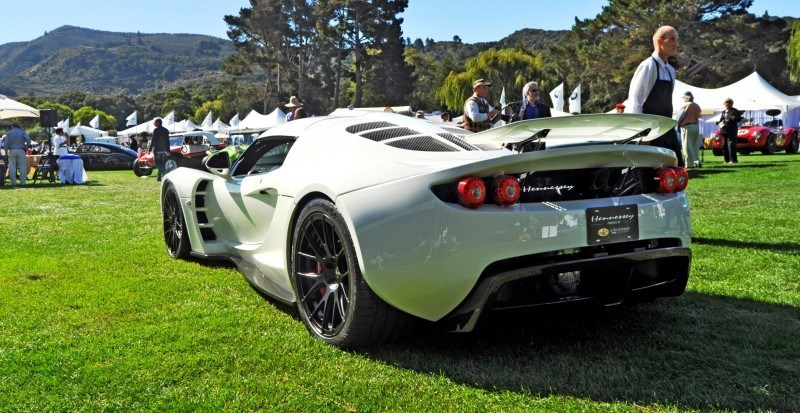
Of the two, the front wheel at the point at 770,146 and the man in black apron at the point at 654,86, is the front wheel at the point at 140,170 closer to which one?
the man in black apron at the point at 654,86

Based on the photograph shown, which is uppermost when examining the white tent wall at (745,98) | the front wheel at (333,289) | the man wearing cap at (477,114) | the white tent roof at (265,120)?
the white tent roof at (265,120)

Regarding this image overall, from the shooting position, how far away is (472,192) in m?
2.60

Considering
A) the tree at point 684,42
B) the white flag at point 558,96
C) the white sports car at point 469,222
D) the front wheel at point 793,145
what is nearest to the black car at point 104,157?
the white flag at point 558,96

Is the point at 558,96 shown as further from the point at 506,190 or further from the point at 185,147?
the point at 506,190

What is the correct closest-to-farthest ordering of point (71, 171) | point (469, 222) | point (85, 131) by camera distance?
point (469, 222) < point (71, 171) < point (85, 131)

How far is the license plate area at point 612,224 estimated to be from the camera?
9.04 feet

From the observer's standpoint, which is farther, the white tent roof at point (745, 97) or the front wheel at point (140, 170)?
the white tent roof at point (745, 97)

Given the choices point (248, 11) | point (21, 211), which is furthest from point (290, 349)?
point (248, 11)

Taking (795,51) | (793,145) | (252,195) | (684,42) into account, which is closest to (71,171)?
(252,195)

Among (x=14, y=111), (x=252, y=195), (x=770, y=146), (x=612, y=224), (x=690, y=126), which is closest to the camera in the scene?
(x=612, y=224)

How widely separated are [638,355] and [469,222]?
1.01 meters

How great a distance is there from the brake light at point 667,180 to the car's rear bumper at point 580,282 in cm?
30

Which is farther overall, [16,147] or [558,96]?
[558,96]

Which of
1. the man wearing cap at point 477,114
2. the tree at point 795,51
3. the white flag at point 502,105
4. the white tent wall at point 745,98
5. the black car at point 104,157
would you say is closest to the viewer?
the man wearing cap at point 477,114
